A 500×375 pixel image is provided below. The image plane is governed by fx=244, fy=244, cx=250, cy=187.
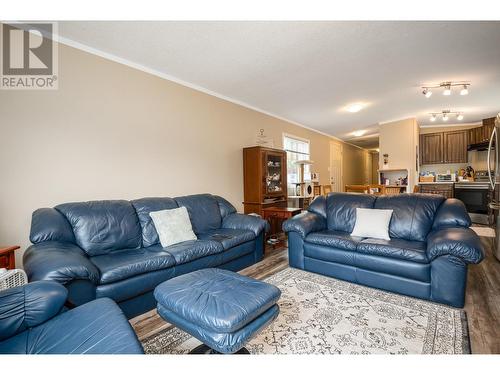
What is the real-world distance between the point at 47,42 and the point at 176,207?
82.3 inches

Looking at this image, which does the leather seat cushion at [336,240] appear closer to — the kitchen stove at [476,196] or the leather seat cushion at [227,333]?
the leather seat cushion at [227,333]

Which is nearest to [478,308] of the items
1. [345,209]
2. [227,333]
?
[345,209]

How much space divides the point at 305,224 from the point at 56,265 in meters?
2.44

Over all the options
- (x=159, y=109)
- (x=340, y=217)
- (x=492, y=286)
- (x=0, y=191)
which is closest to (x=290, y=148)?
(x=340, y=217)

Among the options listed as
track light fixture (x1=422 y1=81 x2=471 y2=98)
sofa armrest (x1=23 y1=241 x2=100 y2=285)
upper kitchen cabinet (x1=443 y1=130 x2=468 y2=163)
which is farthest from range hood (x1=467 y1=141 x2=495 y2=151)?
sofa armrest (x1=23 y1=241 x2=100 y2=285)

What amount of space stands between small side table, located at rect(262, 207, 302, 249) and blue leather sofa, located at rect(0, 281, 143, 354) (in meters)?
2.96

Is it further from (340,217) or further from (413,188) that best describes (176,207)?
(413,188)

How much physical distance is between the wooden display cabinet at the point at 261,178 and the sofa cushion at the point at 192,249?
1810 millimetres

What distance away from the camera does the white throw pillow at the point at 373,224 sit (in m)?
2.79

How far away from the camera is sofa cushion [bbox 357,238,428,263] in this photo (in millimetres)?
2261

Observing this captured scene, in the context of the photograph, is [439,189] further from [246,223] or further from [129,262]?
[129,262]

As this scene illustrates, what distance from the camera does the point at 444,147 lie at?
6.75 meters

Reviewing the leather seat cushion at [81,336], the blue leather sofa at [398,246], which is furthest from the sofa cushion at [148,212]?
the blue leather sofa at [398,246]

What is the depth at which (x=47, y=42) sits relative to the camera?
2400 millimetres
